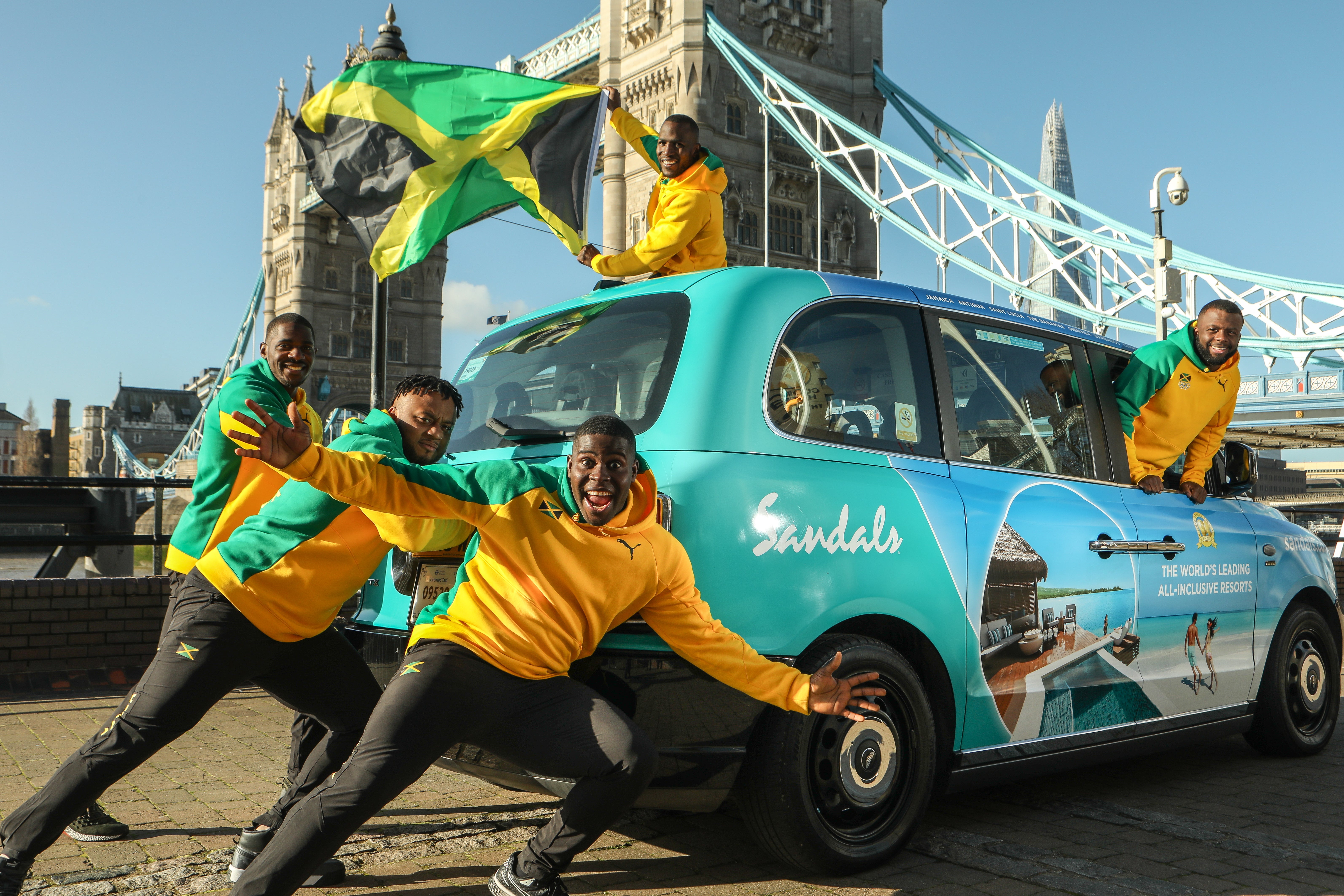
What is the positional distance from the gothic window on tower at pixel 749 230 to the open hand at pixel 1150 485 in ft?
126

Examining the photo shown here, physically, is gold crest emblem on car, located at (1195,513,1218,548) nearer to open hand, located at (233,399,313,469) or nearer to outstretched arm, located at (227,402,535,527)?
outstretched arm, located at (227,402,535,527)

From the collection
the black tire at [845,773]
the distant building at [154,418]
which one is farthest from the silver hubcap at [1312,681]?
the distant building at [154,418]

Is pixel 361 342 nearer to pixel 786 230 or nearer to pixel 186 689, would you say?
pixel 786 230

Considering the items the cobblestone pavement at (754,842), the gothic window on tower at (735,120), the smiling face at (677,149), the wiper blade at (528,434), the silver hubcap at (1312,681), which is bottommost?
the cobblestone pavement at (754,842)


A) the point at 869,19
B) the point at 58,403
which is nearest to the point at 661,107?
the point at 869,19

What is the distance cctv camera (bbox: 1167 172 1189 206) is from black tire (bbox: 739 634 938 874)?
13.9 m

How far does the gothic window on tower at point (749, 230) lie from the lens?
140 ft

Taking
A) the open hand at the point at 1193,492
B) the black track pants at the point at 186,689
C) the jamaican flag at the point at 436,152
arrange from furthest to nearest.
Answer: the jamaican flag at the point at 436,152, the open hand at the point at 1193,492, the black track pants at the point at 186,689

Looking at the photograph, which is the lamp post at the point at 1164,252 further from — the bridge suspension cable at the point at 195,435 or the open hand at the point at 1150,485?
the bridge suspension cable at the point at 195,435

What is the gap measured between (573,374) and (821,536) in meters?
0.98

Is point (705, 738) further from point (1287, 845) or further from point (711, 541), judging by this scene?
point (1287, 845)

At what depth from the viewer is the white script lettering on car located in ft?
10.3

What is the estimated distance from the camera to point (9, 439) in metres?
130

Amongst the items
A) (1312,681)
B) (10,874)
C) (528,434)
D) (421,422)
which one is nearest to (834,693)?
(528,434)
